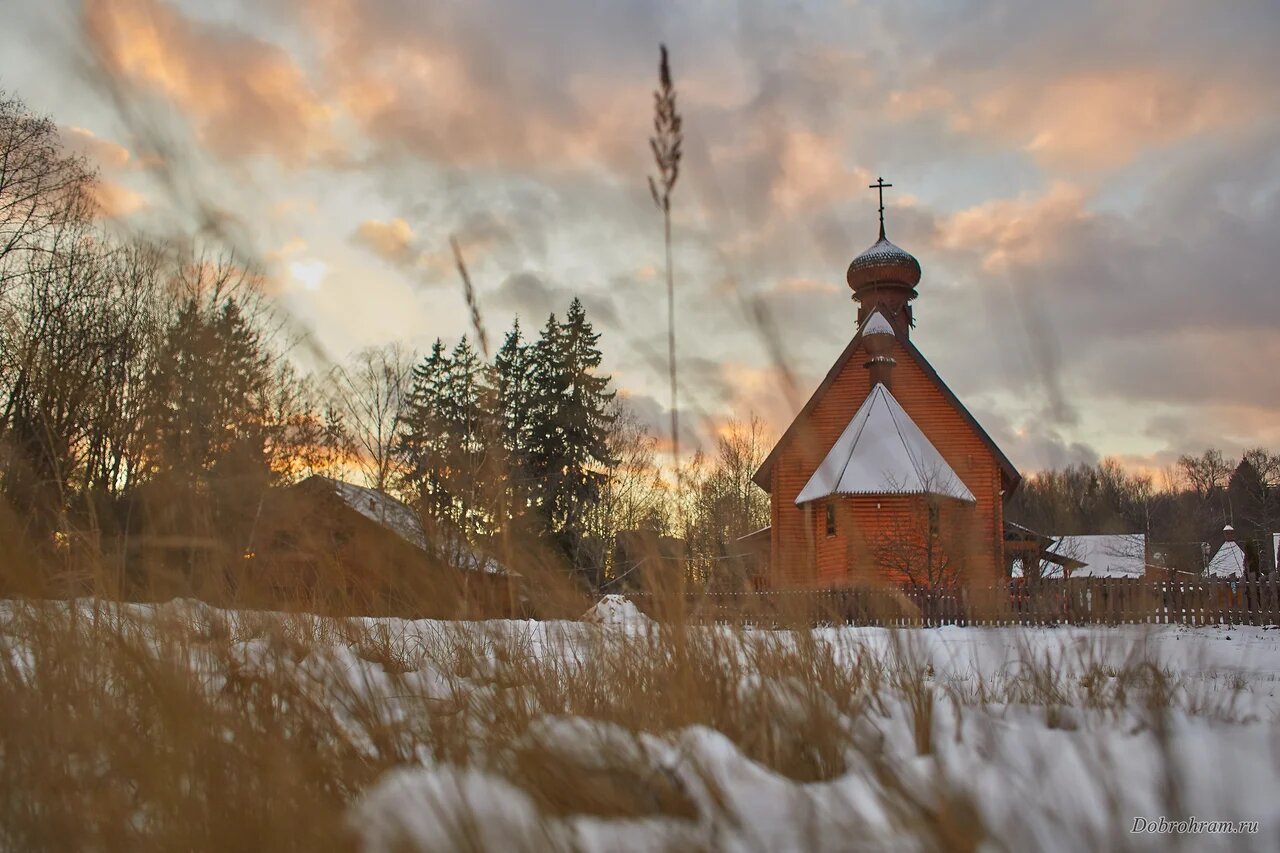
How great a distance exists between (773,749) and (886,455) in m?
21.9

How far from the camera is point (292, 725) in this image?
206cm

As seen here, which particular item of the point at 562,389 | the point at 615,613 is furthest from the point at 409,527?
the point at 562,389

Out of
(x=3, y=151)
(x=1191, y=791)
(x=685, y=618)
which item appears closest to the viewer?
(x=1191, y=791)

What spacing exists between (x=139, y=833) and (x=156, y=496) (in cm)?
260

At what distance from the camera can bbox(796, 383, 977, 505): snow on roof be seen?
858 inches

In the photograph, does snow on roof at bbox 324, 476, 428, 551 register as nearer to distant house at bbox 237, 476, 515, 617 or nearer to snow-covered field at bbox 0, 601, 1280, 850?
distant house at bbox 237, 476, 515, 617

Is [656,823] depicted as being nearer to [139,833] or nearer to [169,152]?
[139,833]

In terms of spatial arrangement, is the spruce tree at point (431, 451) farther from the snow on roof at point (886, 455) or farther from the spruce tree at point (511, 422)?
the snow on roof at point (886, 455)

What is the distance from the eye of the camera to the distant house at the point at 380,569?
10.4 ft

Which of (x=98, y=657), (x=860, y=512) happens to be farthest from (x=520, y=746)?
(x=860, y=512)

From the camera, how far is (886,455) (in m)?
22.9

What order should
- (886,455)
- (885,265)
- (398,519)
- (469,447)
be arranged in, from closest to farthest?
(469,447), (398,519), (886,455), (885,265)

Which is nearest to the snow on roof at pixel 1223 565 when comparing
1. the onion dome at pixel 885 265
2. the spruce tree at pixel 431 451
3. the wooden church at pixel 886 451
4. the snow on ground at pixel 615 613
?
the snow on ground at pixel 615 613

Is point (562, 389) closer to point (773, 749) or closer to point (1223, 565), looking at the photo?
point (773, 749)
